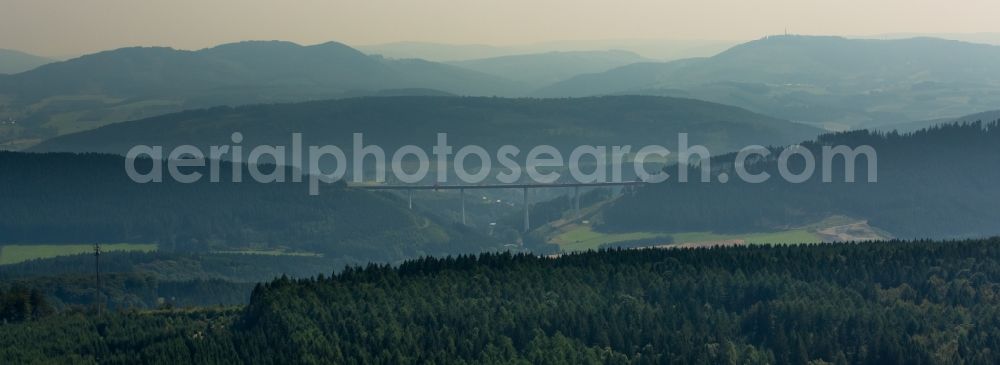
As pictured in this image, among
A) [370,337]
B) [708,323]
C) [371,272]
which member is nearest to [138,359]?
[370,337]

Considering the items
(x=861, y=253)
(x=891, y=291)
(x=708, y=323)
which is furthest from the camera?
(x=861, y=253)

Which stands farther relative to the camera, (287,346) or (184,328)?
(184,328)

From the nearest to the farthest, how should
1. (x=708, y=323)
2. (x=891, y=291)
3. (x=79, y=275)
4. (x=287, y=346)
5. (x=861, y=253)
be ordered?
(x=287, y=346) → (x=708, y=323) → (x=891, y=291) → (x=861, y=253) → (x=79, y=275)

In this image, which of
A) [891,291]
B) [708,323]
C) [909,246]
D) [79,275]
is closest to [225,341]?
[708,323]

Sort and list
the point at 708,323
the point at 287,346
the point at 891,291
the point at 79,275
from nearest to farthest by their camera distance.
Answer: the point at 287,346, the point at 708,323, the point at 891,291, the point at 79,275

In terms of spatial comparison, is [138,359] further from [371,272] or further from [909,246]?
[909,246]

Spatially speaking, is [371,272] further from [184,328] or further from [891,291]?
[891,291]
